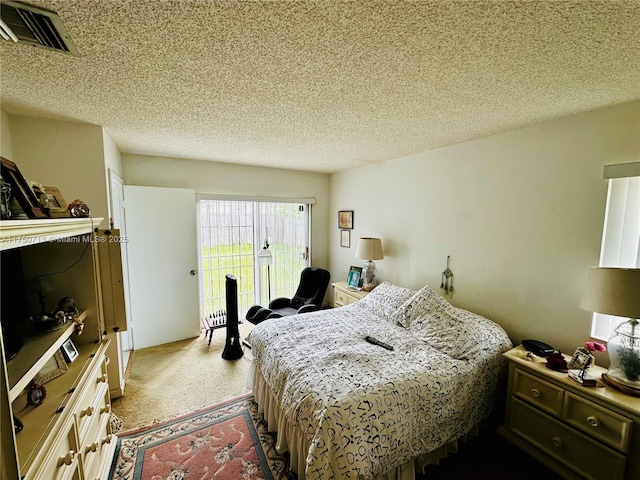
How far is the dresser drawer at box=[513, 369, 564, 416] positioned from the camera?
1628 mm

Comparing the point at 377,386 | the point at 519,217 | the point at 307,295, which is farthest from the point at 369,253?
the point at 377,386

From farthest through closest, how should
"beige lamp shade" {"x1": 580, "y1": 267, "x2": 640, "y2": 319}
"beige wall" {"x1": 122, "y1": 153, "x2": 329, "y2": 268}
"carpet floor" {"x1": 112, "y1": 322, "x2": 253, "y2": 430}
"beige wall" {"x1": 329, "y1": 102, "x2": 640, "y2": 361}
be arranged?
"beige wall" {"x1": 122, "y1": 153, "x2": 329, "y2": 268} < "carpet floor" {"x1": 112, "y1": 322, "x2": 253, "y2": 430} < "beige wall" {"x1": 329, "y1": 102, "x2": 640, "y2": 361} < "beige lamp shade" {"x1": 580, "y1": 267, "x2": 640, "y2": 319}

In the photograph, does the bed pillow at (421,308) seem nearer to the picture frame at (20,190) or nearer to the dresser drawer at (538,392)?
the dresser drawer at (538,392)

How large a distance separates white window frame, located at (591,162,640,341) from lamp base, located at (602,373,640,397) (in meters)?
0.39

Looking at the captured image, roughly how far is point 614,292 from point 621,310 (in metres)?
0.10

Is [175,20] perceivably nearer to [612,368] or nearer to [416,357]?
[416,357]

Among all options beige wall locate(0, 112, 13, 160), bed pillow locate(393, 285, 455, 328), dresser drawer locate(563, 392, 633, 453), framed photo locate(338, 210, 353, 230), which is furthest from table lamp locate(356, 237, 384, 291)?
beige wall locate(0, 112, 13, 160)

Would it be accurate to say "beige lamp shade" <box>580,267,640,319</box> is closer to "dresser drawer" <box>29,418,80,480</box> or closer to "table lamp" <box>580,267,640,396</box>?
"table lamp" <box>580,267,640,396</box>

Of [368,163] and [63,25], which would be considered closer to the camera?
[63,25]

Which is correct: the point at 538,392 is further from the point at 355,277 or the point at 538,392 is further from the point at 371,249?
the point at 355,277

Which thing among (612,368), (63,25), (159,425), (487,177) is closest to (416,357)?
(612,368)

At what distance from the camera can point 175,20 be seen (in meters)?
0.99

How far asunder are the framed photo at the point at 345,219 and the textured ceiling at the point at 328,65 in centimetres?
197

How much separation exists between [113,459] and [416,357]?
222 centimetres
